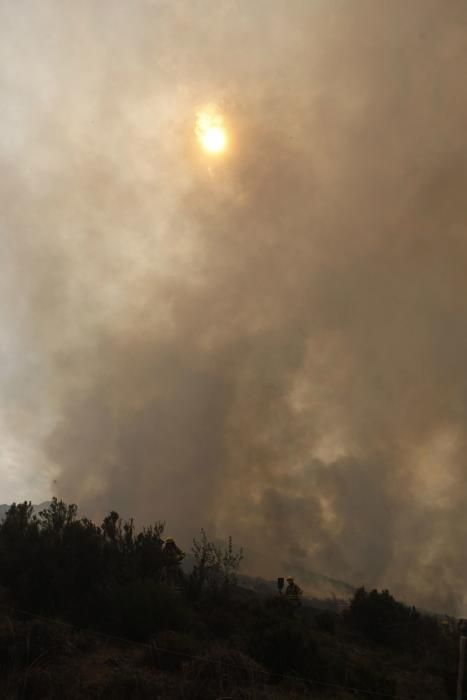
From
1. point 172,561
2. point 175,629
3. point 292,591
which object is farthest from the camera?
point 292,591

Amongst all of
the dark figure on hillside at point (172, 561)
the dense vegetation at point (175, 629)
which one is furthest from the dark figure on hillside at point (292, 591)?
the dark figure on hillside at point (172, 561)

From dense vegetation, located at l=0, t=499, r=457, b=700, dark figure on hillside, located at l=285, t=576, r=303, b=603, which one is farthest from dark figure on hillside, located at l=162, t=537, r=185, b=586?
dark figure on hillside, located at l=285, t=576, r=303, b=603

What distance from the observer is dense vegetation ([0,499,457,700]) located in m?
12.2

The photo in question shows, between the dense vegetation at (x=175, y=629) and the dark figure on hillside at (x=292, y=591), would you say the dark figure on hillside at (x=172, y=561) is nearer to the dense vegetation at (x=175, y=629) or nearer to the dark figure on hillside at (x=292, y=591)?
the dense vegetation at (x=175, y=629)

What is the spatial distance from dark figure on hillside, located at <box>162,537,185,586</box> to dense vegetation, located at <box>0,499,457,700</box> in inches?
3.6

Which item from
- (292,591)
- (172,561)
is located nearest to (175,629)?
(172,561)

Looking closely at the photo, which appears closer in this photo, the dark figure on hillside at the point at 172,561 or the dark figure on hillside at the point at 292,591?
the dark figure on hillside at the point at 172,561

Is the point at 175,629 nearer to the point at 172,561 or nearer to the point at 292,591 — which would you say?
the point at 172,561

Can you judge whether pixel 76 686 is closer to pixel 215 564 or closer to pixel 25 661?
pixel 25 661

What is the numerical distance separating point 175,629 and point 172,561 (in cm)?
810

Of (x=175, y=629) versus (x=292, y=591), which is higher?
(x=292, y=591)

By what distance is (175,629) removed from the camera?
17.8 metres

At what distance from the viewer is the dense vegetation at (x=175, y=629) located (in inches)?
479

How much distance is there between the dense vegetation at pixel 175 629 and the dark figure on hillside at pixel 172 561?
0.09 m
